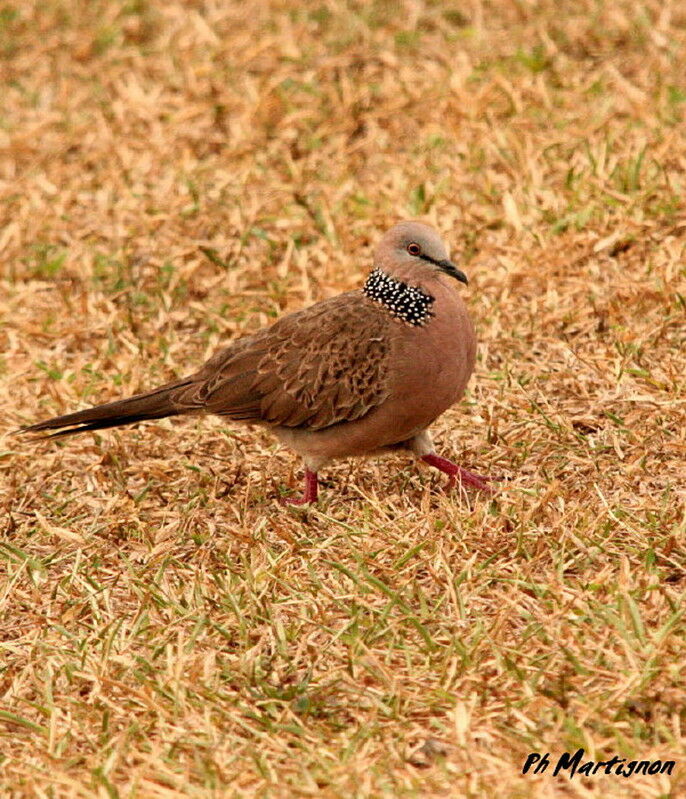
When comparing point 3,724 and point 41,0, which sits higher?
point 41,0

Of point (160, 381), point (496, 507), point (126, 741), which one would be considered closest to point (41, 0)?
point (160, 381)

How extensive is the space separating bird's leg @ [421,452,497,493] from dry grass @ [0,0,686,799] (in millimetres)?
87

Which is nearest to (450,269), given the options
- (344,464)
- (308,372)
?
(308,372)

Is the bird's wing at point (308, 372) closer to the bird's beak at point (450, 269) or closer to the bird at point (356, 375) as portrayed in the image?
the bird at point (356, 375)

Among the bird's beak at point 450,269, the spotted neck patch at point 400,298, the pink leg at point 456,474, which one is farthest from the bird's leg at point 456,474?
the bird's beak at point 450,269

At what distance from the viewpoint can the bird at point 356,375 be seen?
4.77 m

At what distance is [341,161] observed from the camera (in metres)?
7.33

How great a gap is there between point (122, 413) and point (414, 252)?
1.23 meters

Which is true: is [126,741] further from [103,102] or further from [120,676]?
[103,102]

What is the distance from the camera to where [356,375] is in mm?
4859

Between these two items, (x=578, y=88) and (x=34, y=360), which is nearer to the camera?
(x=34, y=360)

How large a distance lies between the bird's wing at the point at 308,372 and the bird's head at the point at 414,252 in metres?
0.18

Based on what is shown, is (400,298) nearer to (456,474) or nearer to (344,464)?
(456,474)

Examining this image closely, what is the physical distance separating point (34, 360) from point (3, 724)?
254 cm
